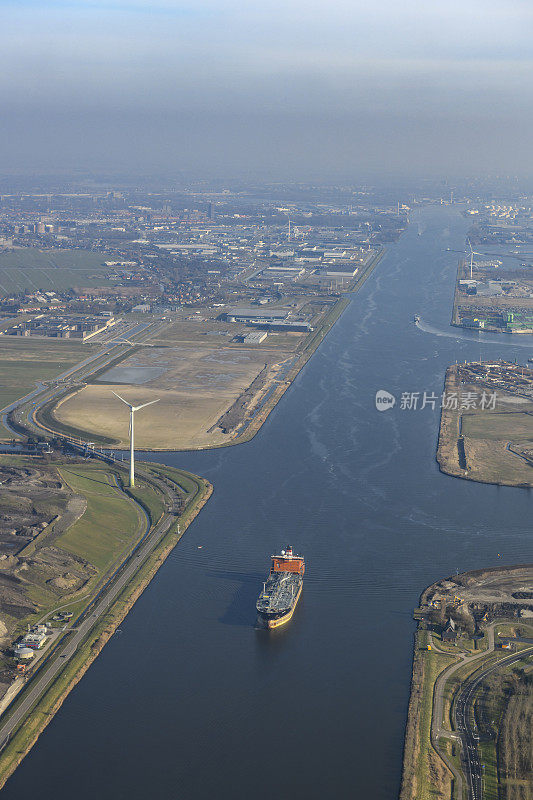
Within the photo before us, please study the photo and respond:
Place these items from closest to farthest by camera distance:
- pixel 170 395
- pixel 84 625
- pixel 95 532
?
pixel 84 625
pixel 95 532
pixel 170 395

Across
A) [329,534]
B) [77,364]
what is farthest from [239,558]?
[77,364]

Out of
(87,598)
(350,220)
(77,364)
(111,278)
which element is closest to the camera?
(87,598)

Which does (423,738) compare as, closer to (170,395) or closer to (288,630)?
(288,630)

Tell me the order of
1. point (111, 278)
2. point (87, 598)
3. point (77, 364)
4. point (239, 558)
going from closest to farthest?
1. point (87, 598)
2. point (239, 558)
3. point (77, 364)
4. point (111, 278)

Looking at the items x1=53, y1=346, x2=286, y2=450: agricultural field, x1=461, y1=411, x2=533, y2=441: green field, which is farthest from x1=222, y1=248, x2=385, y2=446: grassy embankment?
x1=461, y1=411, x2=533, y2=441: green field

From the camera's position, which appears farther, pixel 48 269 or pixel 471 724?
pixel 48 269

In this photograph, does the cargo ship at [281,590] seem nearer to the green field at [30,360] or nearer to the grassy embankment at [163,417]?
the grassy embankment at [163,417]

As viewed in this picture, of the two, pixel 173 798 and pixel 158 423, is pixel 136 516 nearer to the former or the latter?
pixel 158 423

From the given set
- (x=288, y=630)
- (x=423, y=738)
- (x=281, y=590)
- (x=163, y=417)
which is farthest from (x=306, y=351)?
(x=423, y=738)
